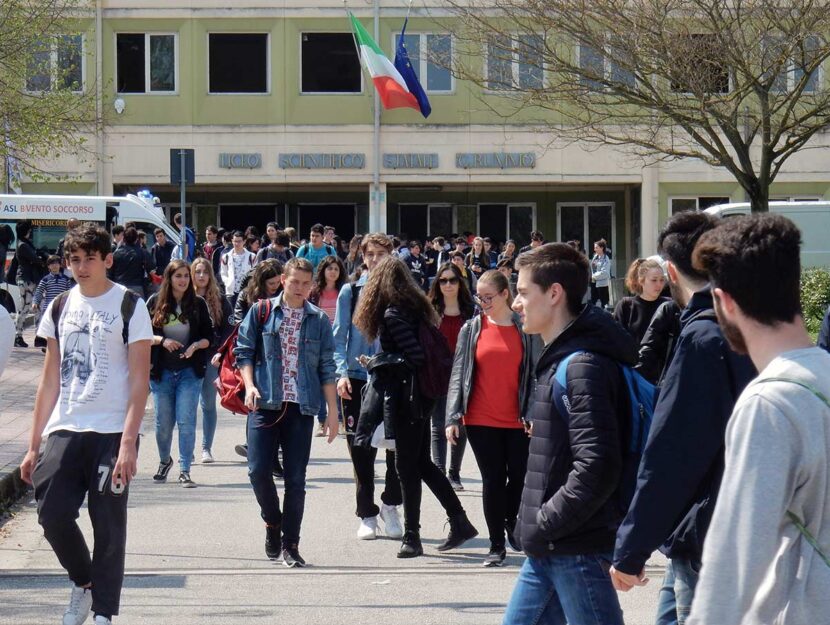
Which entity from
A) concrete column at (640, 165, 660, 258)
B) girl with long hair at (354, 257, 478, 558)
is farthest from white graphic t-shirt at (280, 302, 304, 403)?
concrete column at (640, 165, 660, 258)

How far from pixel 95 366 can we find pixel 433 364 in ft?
8.80

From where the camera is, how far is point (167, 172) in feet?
112

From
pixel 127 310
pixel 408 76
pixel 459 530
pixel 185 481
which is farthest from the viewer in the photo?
pixel 408 76

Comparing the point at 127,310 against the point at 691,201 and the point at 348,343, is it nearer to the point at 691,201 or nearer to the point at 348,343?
the point at 348,343

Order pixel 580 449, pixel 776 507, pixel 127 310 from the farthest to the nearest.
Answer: pixel 127 310 → pixel 580 449 → pixel 776 507

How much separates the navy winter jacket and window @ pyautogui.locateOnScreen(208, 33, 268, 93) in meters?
31.7

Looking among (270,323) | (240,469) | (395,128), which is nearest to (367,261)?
(270,323)

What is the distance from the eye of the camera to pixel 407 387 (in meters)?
8.08

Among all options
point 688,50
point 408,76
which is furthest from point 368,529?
point 408,76

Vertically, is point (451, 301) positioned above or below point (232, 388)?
above

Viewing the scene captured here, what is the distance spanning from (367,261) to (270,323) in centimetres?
140

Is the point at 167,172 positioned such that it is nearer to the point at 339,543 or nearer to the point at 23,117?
the point at 23,117

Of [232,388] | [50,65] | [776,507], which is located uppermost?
[50,65]

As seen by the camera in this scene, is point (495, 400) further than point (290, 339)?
No
